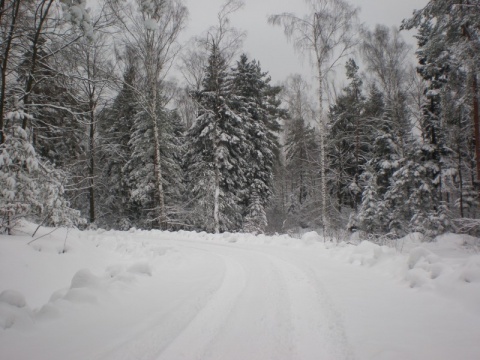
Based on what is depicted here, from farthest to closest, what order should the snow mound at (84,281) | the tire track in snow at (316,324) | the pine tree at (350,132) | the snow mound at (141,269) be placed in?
1. the pine tree at (350,132)
2. the snow mound at (141,269)
3. the snow mound at (84,281)
4. the tire track in snow at (316,324)

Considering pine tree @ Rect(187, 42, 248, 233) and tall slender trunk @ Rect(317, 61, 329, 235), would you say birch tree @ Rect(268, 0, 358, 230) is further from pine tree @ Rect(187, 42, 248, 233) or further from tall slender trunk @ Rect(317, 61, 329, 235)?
pine tree @ Rect(187, 42, 248, 233)

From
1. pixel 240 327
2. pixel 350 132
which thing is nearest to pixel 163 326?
pixel 240 327

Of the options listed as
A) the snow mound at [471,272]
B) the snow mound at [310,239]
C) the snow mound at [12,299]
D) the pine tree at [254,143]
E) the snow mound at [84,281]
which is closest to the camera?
the snow mound at [12,299]

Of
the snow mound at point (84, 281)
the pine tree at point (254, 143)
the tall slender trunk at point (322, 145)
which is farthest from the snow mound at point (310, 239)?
the pine tree at point (254, 143)

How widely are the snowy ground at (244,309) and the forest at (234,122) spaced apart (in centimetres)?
320

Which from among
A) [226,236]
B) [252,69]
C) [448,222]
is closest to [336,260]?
[226,236]

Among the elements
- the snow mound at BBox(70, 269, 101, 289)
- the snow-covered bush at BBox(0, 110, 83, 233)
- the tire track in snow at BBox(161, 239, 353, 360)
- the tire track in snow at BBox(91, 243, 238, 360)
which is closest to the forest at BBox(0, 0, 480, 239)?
the snow-covered bush at BBox(0, 110, 83, 233)

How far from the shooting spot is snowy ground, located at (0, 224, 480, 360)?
237cm

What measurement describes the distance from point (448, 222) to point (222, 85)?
1529cm

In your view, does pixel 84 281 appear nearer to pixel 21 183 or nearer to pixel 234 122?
pixel 21 183

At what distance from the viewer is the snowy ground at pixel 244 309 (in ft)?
7.77

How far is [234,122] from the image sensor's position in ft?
60.1

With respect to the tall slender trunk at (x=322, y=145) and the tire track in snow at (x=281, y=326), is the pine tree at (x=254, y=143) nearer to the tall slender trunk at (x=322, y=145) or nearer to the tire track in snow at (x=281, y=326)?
the tall slender trunk at (x=322, y=145)

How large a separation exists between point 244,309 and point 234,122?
16033mm
